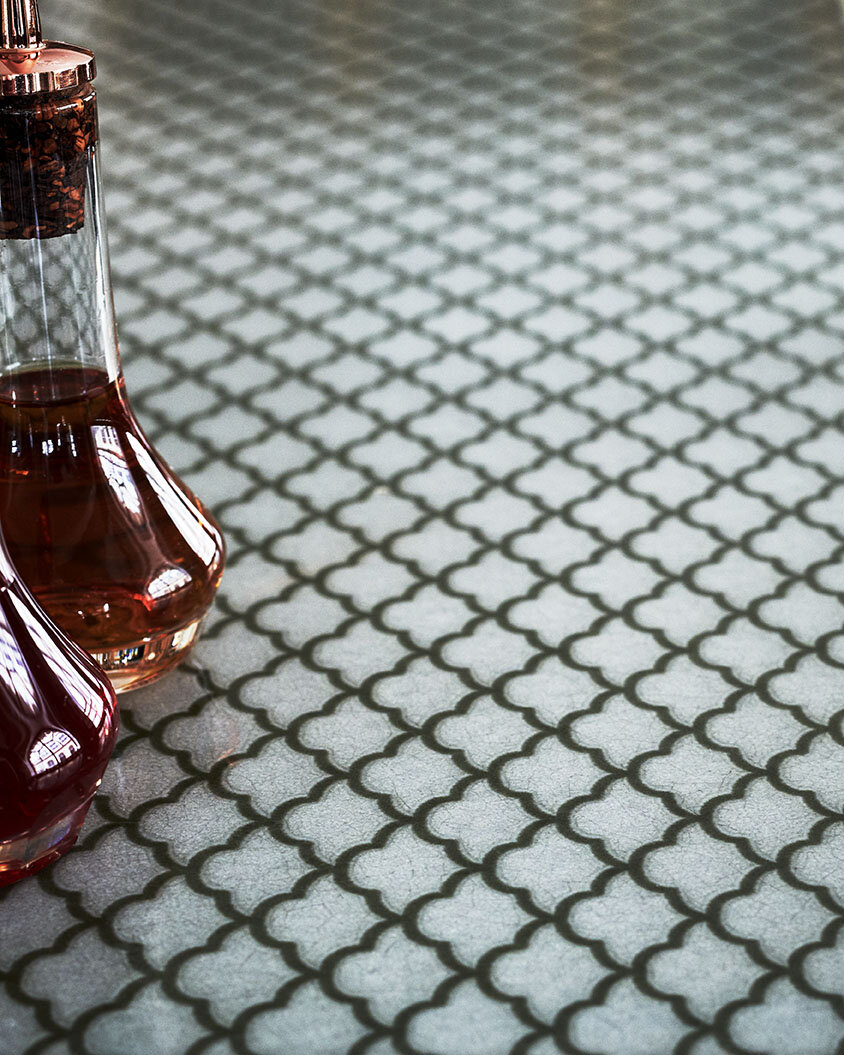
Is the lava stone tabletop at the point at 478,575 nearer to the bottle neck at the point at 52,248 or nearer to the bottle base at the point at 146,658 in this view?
the bottle base at the point at 146,658

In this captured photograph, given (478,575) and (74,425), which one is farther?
(478,575)

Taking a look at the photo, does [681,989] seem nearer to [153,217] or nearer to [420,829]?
[420,829]

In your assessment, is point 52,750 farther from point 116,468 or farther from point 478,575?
point 478,575

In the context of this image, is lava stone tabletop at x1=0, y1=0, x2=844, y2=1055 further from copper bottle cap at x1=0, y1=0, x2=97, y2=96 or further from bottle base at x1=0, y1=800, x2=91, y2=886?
copper bottle cap at x1=0, y1=0, x2=97, y2=96

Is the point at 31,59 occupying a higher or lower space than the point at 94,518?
higher

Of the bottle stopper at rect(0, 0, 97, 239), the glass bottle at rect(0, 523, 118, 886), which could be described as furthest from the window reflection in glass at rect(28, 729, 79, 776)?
the bottle stopper at rect(0, 0, 97, 239)

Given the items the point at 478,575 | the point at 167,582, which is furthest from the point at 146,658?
the point at 478,575

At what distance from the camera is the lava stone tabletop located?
0.36 meters

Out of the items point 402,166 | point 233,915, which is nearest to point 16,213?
point 233,915

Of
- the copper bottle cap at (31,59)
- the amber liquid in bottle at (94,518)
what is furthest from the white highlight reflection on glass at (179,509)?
the copper bottle cap at (31,59)

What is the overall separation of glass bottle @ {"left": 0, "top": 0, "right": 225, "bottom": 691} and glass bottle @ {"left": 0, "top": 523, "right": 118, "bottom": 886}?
0.04 metres

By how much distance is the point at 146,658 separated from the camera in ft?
1.47

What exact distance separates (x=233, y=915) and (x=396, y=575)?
0.18 metres

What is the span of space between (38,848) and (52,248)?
6.1 inches
